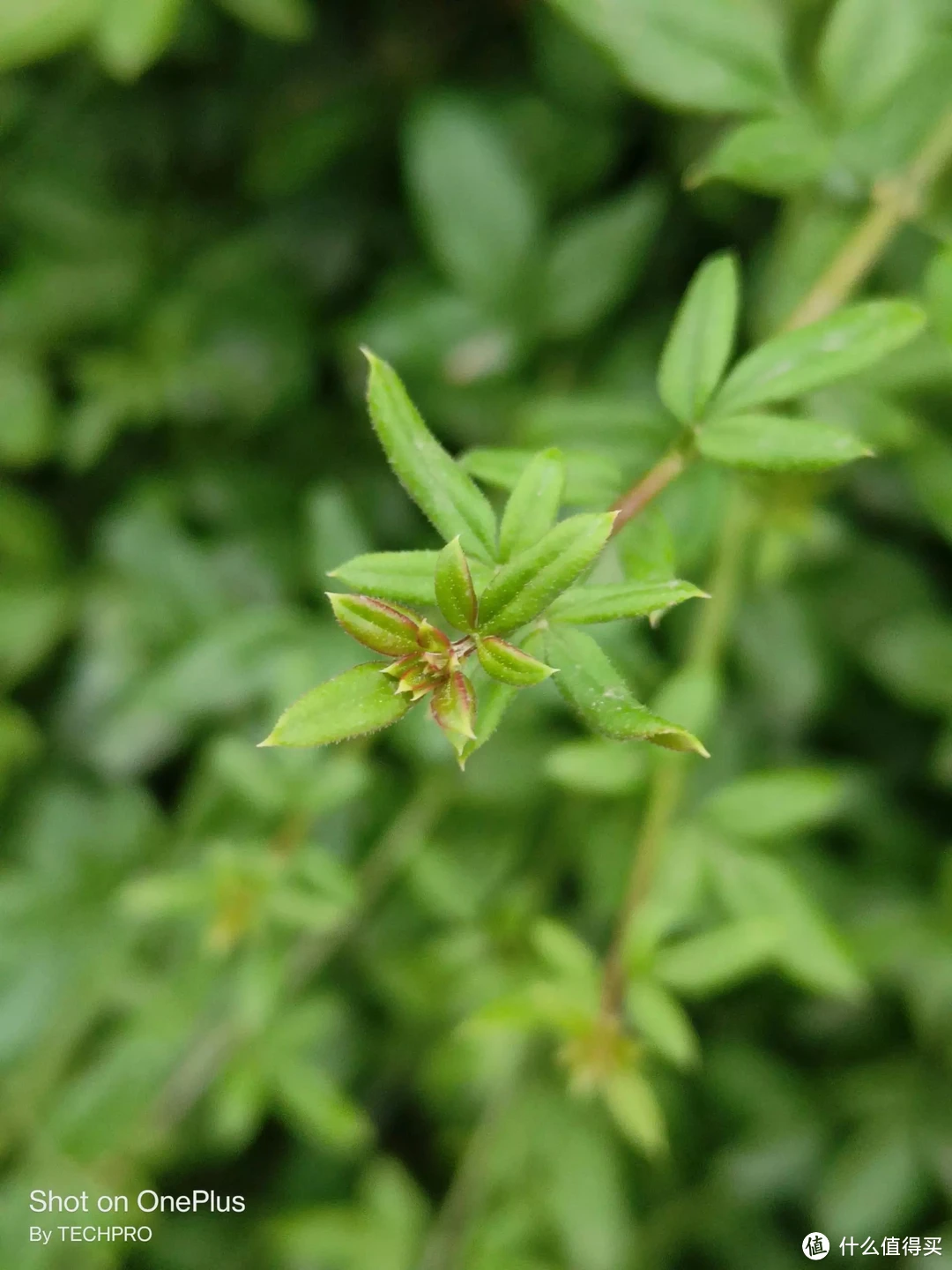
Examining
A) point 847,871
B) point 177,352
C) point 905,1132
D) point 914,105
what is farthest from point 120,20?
point 905,1132

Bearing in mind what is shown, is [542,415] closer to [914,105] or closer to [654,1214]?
[914,105]

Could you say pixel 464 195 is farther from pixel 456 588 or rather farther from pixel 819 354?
pixel 456 588

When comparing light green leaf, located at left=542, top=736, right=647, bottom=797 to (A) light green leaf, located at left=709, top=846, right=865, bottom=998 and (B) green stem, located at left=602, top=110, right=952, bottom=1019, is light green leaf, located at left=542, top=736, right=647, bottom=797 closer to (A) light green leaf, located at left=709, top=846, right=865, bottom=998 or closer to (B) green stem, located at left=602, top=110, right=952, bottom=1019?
(B) green stem, located at left=602, top=110, right=952, bottom=1019

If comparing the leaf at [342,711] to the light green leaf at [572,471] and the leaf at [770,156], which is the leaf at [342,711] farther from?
the leaf at [770,156]

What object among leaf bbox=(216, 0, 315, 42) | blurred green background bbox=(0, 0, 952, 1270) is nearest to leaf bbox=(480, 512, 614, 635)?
blurred green background bbox=(0, 0, 952, 1270)

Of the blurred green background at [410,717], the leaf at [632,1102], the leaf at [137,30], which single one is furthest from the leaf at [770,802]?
the leaf at [137,30]

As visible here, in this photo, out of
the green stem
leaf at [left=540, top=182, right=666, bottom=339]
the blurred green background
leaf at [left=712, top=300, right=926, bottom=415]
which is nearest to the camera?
leaf at [left=712, top=300, right=926, bottom=415]
